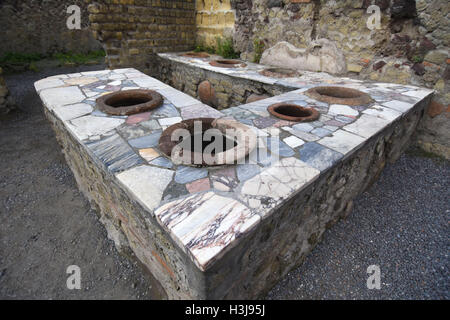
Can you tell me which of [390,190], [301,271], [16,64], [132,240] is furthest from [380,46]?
[16,64]

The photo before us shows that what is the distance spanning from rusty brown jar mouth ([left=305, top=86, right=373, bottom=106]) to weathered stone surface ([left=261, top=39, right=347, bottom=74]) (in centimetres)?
98

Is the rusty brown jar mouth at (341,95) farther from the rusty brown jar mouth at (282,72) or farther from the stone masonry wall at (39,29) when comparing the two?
the stone masonry wall at (39,29)

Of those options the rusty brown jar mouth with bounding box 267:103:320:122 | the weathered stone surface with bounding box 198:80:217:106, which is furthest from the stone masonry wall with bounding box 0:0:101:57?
the rusty brown jar mouth with bounding box 267:103:320:122

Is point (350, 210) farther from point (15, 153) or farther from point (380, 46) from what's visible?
point (15, 153)

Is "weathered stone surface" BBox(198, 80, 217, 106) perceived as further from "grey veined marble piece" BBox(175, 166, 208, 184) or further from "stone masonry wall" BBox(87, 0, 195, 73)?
"grey veined marble piece" BBox(175, 166, 208, 184)

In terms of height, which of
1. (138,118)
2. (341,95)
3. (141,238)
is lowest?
(141,238)

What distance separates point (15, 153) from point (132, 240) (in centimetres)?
355

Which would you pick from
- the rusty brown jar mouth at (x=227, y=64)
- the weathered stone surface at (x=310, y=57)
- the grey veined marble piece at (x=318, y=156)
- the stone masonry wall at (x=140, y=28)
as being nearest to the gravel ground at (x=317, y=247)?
the grey veined marble piece at (x=318, y=156)

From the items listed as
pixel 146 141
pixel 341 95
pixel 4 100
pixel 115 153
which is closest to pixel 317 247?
pixel 146 141

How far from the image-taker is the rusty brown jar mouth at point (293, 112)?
258 cm

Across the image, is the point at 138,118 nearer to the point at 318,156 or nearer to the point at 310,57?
the point at 318,156

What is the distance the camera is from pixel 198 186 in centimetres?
160

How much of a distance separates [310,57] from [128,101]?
11.4ft

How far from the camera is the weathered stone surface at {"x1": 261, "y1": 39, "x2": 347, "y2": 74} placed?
14.1ft
